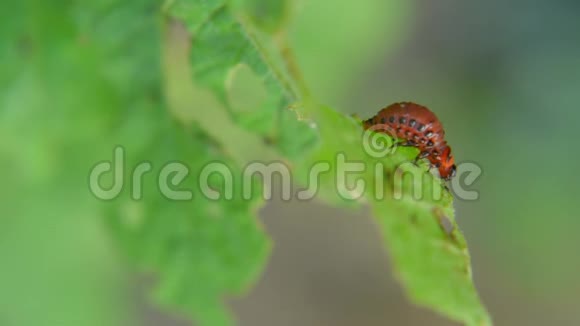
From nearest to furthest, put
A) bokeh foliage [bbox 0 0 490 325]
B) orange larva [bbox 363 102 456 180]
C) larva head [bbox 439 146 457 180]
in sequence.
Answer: bokeh foliage [bbox 0 0 490 325] → orange larva [bbox 363 102 456 180] → larva head [bbox 439 146 457 180]

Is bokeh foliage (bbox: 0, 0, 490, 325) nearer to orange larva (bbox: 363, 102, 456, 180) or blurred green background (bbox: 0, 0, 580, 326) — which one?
orange larva (bbox: 363, 102, 456, 180)

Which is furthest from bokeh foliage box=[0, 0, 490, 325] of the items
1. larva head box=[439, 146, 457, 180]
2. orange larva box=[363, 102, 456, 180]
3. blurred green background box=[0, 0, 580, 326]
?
blurred green background box=[0, 0, 580, 326]

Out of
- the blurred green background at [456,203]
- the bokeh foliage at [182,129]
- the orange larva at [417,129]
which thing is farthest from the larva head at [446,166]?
the blurred green background at [456,203]

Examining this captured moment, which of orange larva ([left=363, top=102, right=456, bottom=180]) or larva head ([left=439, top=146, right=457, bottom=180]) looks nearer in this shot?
orange larva ([left=363, top=102, right=456, bottom=180])

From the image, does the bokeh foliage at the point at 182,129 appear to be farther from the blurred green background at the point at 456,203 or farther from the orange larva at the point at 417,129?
the blurred green background at the point at 456,203

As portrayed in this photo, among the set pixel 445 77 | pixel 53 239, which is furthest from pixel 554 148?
pixel 53 239

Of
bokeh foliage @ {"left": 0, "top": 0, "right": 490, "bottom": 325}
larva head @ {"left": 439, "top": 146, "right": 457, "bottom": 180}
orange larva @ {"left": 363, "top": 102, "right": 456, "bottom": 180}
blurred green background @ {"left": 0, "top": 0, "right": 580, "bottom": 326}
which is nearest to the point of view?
bokeh foliage @ {"left": 0, "top": 0, "right": 490, "bottom": 325}

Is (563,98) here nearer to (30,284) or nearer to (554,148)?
(554,148)
